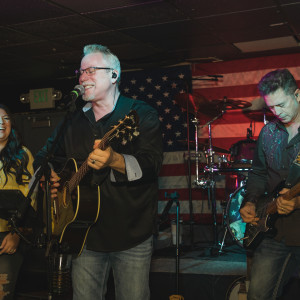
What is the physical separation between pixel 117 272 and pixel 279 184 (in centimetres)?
142

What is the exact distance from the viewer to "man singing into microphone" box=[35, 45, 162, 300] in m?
2.69

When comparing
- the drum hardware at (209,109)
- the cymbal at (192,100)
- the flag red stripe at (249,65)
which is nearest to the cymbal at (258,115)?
the drum hardware at (209,109)

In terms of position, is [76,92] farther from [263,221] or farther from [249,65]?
[249,65]

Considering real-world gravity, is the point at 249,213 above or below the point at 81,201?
below

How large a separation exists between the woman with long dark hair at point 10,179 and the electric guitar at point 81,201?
3.15 ft

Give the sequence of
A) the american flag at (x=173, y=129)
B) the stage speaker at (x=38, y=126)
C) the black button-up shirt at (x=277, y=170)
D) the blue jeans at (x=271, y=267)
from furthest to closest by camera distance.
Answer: the american flag at (x=173, y=129) → the stage speaker at (x=38, y=126) → the blue jeans at (x=271, y=267) → the black button-up shirt at (x=277, y=170)

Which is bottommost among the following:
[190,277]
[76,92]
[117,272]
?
[190,277]

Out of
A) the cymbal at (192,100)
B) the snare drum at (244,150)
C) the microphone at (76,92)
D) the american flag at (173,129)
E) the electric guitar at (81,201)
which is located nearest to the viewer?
the electric guitar at (81,201)

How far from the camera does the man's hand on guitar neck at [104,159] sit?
2.34 m

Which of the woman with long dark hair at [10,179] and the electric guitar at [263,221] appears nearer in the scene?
the electric guitar at [263,221]

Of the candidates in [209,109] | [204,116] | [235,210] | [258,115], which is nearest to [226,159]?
[209,109]

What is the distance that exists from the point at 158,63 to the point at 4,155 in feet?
19.0

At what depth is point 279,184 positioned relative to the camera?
3.46 metres

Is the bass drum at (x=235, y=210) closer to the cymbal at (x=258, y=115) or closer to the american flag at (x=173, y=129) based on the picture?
the cymbal at (x=258, y=115)
